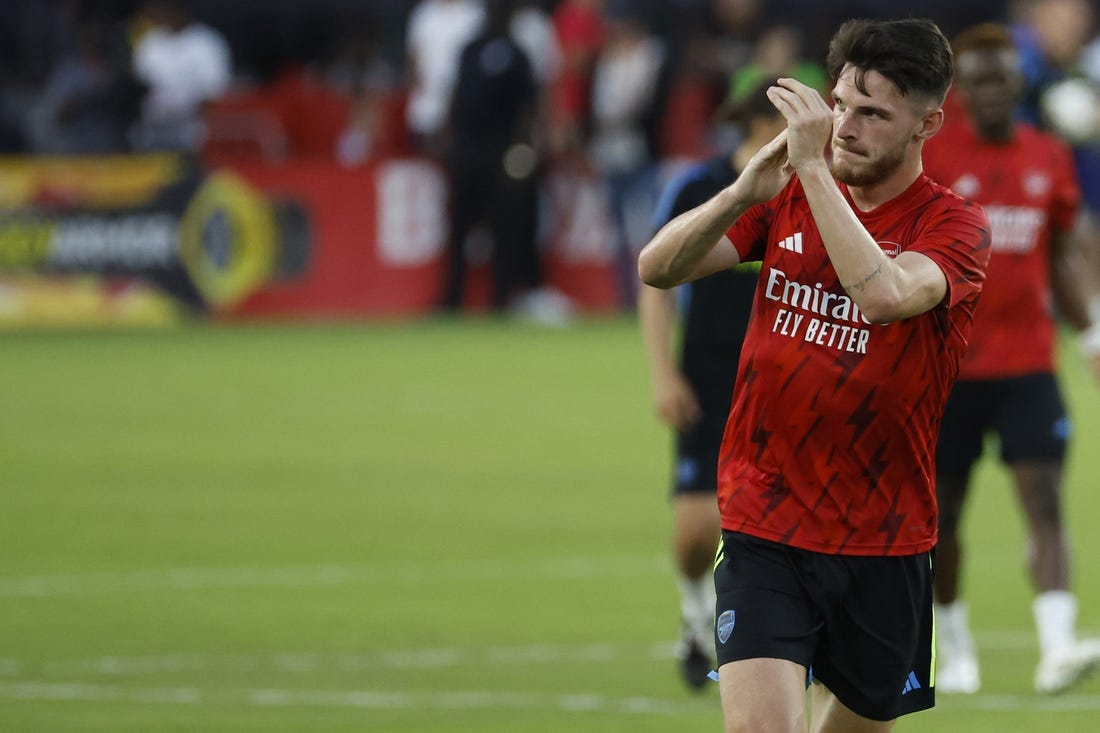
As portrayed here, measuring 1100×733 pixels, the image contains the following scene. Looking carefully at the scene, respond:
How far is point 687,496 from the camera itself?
9.73m

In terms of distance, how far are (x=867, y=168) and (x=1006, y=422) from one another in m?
3.75

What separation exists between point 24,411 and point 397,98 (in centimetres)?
1046

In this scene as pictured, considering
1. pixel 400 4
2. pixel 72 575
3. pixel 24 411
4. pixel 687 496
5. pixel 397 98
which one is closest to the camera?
pixel 687 496

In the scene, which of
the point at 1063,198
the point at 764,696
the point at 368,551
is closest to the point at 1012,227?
the point at 1063,198

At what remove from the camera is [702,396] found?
9742mm

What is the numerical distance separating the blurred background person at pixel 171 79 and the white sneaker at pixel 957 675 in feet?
62.5

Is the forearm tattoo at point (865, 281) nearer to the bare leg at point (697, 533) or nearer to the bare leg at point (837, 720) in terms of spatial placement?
the bare leg at point (837, 720)

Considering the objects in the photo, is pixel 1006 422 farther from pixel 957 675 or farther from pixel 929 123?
pixel 929 123

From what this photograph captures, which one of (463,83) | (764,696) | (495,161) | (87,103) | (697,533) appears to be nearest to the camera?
(764,696)

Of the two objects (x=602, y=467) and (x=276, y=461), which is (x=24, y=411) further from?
(x=602, y=467)

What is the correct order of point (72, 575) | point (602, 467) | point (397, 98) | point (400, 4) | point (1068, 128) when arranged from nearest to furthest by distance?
point (72, 575)
point (1068, 128)
point (602, 467)
point (397, 98)
point (400, 4)

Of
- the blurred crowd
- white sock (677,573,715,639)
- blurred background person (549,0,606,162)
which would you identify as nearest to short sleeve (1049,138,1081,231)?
white sock (677,573,715,639)

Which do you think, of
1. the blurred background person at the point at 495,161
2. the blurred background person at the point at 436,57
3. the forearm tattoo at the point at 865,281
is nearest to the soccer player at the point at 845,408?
the forearm tattoo at the point at 865,281

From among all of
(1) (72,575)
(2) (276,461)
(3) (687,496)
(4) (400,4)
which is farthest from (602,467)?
(4) (400,4)
